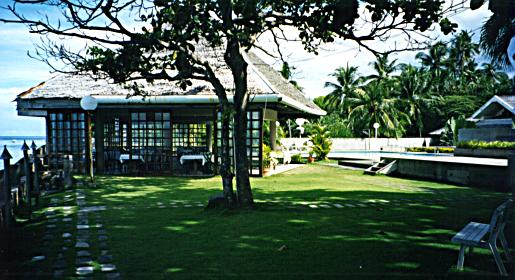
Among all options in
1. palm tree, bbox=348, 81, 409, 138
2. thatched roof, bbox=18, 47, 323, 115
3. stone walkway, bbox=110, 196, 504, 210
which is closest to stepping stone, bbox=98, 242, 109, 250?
stone walkway, bbox=110, 196, 504, 210

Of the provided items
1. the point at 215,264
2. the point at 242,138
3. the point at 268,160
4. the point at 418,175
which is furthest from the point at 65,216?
the point at 418,175

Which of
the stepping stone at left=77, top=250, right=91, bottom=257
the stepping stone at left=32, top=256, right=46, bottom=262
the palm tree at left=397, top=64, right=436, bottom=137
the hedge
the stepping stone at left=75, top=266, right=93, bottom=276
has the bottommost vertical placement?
the stepping stone at left=75, top=266, right=93, bottom=276

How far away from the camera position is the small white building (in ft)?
74.2

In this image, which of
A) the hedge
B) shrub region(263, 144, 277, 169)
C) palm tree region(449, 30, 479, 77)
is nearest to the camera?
shrub region(263, 144, 277, 169)

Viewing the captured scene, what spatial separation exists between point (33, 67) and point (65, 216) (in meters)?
2.82

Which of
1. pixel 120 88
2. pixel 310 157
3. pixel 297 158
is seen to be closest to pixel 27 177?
pixel 120 88

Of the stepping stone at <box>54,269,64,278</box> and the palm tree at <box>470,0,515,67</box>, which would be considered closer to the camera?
the stepping stone at <box>54,269,64,278</box>

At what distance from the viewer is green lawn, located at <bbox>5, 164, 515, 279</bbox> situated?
425cm

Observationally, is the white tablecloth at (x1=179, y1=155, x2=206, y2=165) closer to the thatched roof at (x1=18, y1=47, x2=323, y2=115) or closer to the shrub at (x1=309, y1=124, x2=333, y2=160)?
the thatched roof at (x1=18, y1=47, x2=323, y2=115)

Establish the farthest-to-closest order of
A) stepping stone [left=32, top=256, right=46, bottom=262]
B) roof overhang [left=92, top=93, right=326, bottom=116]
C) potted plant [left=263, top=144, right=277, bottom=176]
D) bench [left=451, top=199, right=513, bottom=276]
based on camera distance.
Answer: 1. potted plant [left=263, top=144, right=277, bottom=176]
2. roof overhang [left=92, top=93, right=326, bottom=116]
3. stepping stone [left=32, top=256, right=46, bottom=262]
4. bench [left=451, top=199, right=513, bottom=276]

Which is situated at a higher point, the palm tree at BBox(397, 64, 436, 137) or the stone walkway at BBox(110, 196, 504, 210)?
the palm tree at BBox(397, 64, 436, 137)

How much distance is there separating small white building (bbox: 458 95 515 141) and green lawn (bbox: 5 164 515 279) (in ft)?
49.8

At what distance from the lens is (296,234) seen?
571 cm

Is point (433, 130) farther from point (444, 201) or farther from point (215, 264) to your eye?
point (215, 264)
